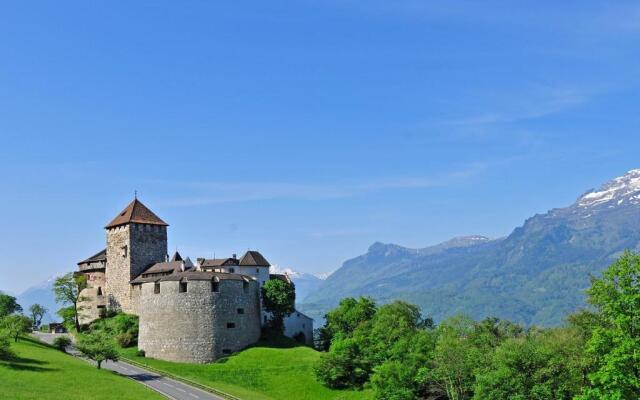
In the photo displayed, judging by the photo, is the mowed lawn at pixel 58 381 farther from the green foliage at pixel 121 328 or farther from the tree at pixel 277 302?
the tree at pixel 277 302

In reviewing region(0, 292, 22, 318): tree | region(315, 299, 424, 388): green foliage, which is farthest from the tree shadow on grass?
region(0, 292, 22, 318): tree

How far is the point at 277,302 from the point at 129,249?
30.3 metres

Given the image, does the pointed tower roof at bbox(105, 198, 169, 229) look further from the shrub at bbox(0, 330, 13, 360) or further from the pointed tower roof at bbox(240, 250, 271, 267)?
the shrub at bbox(0, 330, 13, 360)

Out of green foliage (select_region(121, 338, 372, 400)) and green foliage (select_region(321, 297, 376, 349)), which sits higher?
green foliage (select_region(321, 297, 376, 349))

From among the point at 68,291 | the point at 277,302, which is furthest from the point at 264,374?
the point at 68,291

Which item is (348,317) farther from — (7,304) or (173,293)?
(7,304)

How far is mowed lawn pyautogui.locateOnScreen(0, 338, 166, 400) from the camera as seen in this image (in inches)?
2516

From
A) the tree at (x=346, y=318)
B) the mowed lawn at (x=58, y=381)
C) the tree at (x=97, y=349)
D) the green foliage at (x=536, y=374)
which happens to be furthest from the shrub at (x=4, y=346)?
the tree at (x=346, y=318)

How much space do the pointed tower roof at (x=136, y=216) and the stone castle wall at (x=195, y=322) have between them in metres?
19.3

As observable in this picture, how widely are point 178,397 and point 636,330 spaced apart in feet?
165

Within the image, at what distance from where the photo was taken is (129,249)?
126m

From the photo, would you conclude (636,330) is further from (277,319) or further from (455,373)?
(277,319)

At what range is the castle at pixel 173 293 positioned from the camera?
109 meters

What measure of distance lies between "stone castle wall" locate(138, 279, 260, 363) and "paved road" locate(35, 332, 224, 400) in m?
8.47
